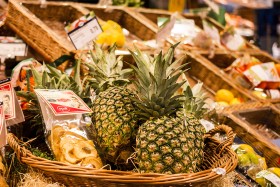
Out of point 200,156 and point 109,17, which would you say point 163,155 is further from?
point 109,17

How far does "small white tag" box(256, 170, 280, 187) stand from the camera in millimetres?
1916

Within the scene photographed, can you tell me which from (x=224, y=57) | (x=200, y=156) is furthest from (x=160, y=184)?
(x=224, y=57)

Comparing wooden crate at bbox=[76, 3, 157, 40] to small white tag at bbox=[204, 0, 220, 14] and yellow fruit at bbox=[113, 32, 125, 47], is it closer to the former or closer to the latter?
yellow fruit at bbox=[113, 32, 125, 47]

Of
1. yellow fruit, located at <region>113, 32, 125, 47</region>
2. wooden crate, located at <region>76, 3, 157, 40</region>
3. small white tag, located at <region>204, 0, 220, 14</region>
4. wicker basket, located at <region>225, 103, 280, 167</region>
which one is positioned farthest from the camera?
small white tag, located at <region>204, 0, 220, 14</region>

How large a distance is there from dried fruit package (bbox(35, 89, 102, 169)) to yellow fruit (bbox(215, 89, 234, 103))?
1.47 metres

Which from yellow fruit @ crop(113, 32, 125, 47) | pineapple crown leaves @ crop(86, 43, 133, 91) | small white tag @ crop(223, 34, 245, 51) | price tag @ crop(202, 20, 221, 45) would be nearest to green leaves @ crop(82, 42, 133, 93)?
pineapple crown leaves @ crop(86, 43, 133, 91)

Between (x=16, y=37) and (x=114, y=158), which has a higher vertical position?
(x=16, y=37)

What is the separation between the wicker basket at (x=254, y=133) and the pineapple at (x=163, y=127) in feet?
2.84

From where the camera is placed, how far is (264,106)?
111 inches

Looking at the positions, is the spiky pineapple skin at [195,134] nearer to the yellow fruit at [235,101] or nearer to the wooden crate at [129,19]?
the yellow fruit at [235,101]

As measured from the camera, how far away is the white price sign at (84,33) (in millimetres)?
2470

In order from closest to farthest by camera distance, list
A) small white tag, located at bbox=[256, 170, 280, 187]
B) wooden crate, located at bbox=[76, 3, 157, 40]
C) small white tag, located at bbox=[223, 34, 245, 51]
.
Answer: small white tag, located at bbox=[256, 170, 280, 187] < wooden crate, located at bbox=[76, 3, 157, 40] < small white tag, located at bbox=[223, 34, 245, 51]

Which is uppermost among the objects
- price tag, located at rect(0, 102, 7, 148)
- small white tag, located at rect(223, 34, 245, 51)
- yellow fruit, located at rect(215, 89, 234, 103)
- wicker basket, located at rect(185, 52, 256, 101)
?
price tag, located at rect(0, 102, 7, 148)

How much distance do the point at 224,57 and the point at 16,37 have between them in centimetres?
177
